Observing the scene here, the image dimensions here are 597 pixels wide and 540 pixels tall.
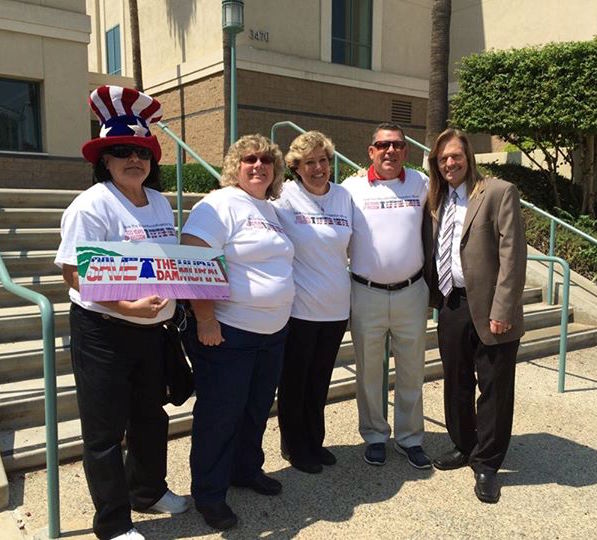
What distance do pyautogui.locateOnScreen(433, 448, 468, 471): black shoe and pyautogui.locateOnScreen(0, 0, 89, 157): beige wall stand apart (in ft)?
26.1

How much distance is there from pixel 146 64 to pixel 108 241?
13.3 meters

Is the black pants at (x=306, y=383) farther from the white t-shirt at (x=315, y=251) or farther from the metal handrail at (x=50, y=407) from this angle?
the metal handrail at (x=50, y=407)

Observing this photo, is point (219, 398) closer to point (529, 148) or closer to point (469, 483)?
point (469, 483)

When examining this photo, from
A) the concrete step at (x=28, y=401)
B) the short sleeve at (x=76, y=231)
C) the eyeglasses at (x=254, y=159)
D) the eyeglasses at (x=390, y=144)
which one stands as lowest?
the concrete step at (x=28, y=401)

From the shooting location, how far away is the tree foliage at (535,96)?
28.4 feet

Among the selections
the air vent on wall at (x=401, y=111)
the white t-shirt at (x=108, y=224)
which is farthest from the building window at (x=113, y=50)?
the white t-shirt at (x=108, y=224)

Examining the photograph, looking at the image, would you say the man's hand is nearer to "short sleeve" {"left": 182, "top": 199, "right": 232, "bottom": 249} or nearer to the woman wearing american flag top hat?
"short sleeve" {"left": 182, "top": 199, "right": 232, "bottom": 249}

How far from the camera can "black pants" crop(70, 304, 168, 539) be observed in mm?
2412

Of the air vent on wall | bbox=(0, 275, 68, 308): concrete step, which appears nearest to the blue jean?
bbox=(0, 275, 68, 308): concrete step

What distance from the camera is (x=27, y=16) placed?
8.73 meters

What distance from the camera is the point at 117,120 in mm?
2457

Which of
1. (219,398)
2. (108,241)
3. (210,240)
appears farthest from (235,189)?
(219,398)

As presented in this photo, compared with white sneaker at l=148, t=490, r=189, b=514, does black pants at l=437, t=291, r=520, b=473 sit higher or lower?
higher

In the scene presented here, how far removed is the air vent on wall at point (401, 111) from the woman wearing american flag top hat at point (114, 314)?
1227 cm
